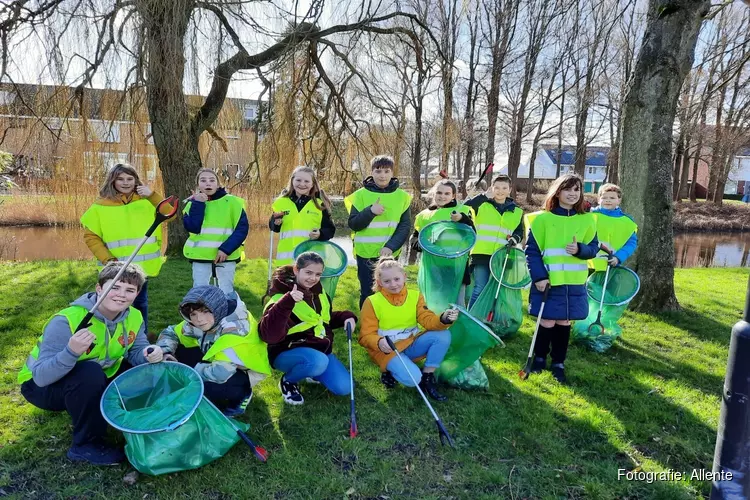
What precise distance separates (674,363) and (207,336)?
157 inches

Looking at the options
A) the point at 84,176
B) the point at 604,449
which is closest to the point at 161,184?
the point at 84,176

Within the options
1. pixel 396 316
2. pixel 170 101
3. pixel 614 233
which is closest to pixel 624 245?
pixel 614 233

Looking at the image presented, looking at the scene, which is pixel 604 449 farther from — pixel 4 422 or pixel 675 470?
pixel 4 422

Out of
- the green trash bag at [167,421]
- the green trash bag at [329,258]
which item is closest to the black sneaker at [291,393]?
the green trash bag at [167,421]

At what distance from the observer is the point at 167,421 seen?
2.51 m

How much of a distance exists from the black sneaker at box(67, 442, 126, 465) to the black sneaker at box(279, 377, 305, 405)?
102 cm

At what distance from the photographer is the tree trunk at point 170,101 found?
527cm

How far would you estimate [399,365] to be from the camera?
10.9ft

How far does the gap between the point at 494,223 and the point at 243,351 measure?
2.80 meters

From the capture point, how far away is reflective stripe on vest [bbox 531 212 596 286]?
375 centimetres

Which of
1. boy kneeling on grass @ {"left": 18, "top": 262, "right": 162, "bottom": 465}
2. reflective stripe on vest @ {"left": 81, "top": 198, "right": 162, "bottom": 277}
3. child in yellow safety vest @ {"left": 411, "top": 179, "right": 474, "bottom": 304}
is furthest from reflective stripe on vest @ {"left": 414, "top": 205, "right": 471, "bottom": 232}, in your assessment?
boy kneeling on grass @ {"left": 18, "top": 262, "right": 162, "bottom": 465}

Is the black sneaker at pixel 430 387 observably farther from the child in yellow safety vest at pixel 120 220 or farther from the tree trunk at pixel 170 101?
the tree trunk at pixel 170 101

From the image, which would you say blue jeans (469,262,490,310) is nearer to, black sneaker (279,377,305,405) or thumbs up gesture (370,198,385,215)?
thumbs up gesture (370,198,385,215)

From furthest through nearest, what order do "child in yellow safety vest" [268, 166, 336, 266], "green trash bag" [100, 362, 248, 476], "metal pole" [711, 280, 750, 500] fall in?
"child in yellow safety vest" [268, 166, 336, 266] < "green trash bag" [100, 362, 248, 476] < "metal pole" [711, 280, 750, 500]
